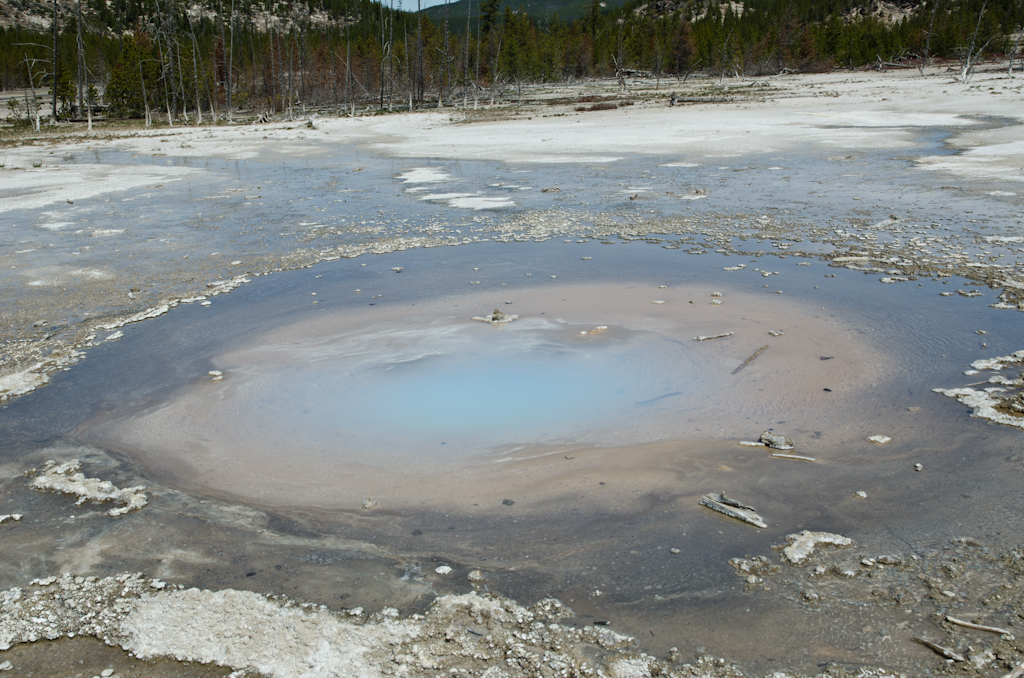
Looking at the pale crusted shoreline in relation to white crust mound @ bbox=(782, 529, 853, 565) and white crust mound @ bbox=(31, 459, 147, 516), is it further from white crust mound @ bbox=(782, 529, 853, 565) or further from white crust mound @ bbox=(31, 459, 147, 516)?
white crust mound @ bbox=(782, 529, 853, 565)

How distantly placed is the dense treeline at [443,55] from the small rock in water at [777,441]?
4887cm

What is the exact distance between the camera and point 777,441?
456cm

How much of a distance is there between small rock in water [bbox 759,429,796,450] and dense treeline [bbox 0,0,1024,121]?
4887 cm

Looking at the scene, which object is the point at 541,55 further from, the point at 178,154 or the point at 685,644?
the point at 685,644

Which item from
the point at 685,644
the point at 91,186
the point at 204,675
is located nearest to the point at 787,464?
the point at 685,644

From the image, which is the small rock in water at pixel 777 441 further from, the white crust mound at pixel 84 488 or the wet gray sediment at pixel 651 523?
the white crust mound at pixel 84 488

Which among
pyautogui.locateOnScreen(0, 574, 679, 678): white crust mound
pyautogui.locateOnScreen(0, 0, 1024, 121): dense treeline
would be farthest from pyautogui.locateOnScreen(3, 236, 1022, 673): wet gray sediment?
pyautogui.locateOnScreen(0, 0, 1024, 121): dense treeline

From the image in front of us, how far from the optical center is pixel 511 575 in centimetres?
346

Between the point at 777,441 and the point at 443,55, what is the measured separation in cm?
Answer: 5057

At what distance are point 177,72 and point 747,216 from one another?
53459 mm

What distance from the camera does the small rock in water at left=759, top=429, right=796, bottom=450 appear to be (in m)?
4.52

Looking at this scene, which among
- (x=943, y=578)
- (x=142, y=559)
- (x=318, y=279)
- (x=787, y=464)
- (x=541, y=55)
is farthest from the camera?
(x=541, y=55)

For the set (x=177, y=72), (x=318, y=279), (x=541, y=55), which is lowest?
(x=318, y=279)

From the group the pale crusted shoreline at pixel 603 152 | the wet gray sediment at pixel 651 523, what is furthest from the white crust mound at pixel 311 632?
the pale crusted shoreline at pixel 603 152
